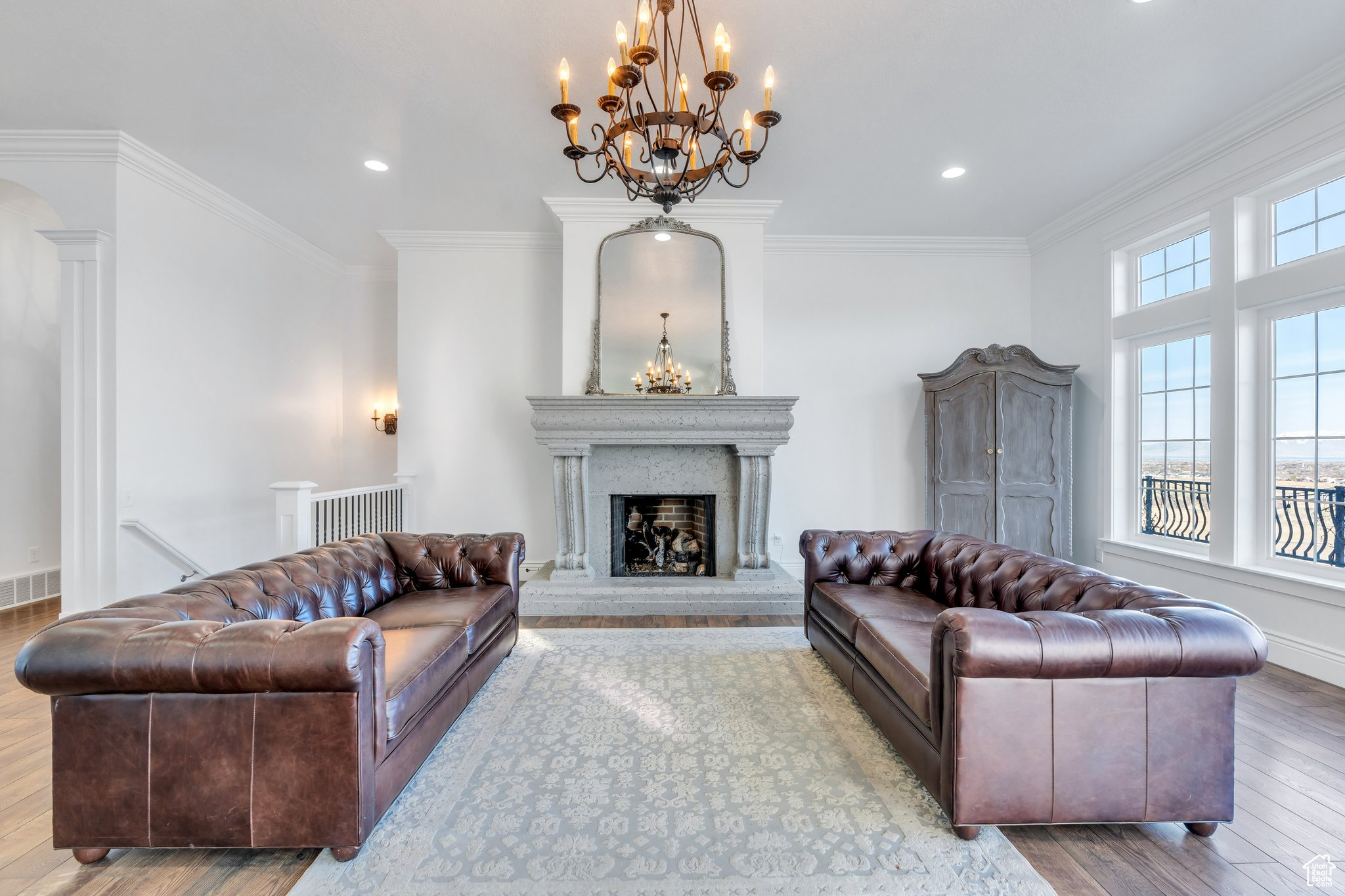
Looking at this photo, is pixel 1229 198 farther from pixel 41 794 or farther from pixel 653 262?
pixel 41 794

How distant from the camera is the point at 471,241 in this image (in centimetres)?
523

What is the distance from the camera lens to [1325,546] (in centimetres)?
315

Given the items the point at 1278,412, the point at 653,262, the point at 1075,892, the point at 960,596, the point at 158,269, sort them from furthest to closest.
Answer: the point at 653,262 → the point at 158,269 → the point at 1278,412 → the point at 960,596 → the point at 1075,892

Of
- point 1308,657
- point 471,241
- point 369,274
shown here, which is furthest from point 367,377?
point 1308,657

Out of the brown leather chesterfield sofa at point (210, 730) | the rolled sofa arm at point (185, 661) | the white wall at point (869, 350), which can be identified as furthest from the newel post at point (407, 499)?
the rolled sofa arm at point (185, 661)

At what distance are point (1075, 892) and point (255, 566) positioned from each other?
3.02 metres

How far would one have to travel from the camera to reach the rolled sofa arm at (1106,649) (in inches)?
66.1

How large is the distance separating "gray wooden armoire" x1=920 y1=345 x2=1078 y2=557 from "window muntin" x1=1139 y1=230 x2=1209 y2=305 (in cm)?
75

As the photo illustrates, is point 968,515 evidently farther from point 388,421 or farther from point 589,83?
point 388,421

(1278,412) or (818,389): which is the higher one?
(818,389)

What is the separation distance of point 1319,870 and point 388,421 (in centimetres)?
654

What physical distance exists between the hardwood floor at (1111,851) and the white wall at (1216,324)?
3.62 ft

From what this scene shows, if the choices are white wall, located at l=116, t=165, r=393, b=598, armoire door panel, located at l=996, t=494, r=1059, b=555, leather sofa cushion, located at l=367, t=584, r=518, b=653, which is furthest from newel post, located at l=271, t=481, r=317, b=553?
armoire door panel, located at l=996, t=494, r=1059, b=555

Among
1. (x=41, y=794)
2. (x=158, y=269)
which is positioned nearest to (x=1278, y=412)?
(x=41, y=794)
